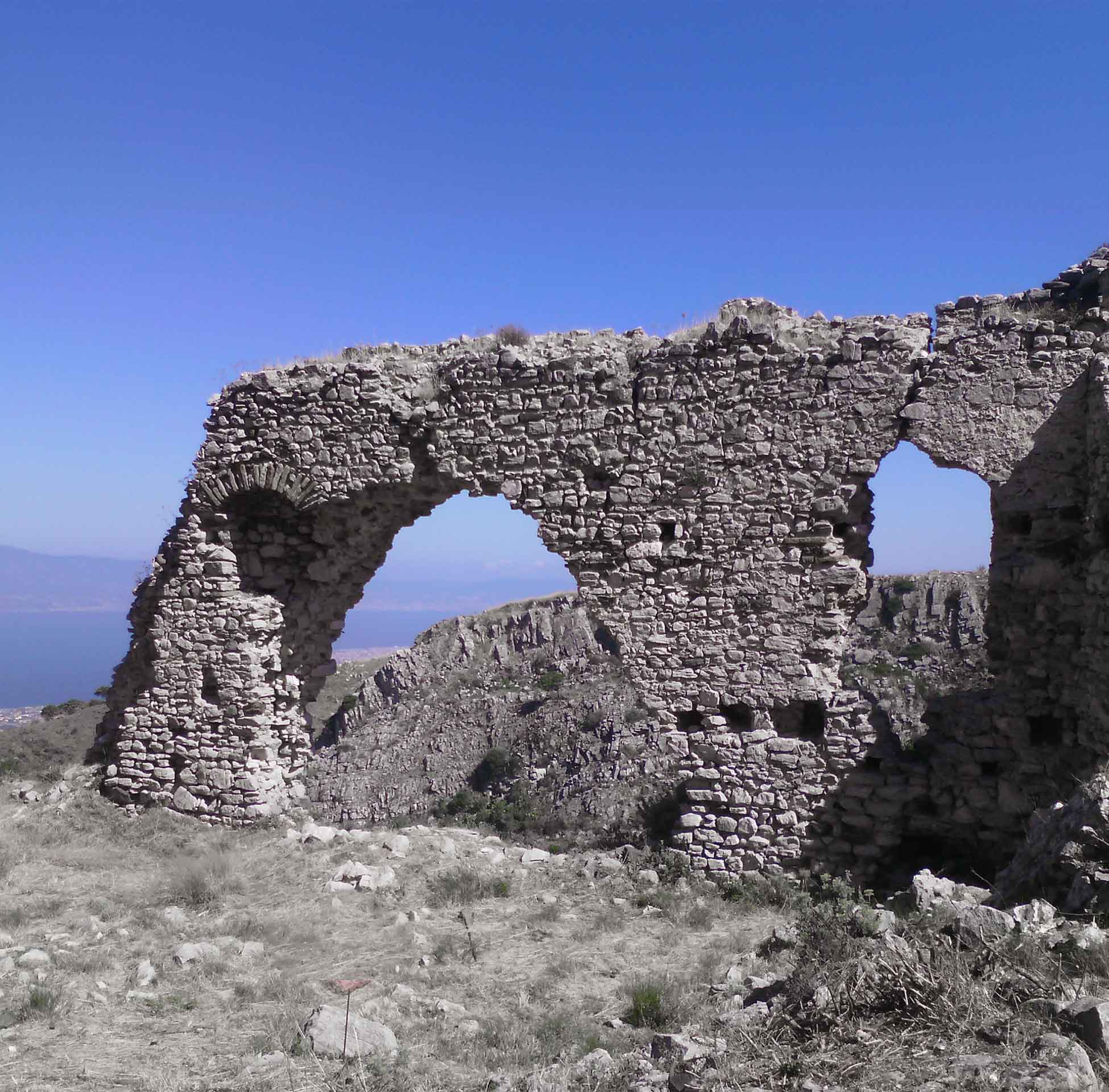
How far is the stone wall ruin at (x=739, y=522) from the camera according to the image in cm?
747

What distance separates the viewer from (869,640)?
974 inches

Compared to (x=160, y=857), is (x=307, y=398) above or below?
above

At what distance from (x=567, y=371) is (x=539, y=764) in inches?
921

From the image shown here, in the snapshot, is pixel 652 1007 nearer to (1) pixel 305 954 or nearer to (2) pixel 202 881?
(1) pixel 305 954

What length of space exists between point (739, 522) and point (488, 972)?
173 inches

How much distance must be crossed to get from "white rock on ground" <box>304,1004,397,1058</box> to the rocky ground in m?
0.02

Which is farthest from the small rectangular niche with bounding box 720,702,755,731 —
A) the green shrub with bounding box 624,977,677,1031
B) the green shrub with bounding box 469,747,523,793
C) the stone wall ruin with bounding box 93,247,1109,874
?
the green shrub with bounding box 469,747,523,793

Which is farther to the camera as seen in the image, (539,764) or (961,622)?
(539,764)

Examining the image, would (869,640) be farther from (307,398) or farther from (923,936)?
(923,936)

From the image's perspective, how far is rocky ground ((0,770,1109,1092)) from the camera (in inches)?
142

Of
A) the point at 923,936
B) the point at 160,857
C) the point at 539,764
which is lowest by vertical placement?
the point at 539,764

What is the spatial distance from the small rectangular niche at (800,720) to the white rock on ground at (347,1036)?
4522 millimetres

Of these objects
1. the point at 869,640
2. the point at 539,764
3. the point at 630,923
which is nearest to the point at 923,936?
the point at 630,923

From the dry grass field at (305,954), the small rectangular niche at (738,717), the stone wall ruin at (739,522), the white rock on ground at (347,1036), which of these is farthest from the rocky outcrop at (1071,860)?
the white rock on ground at (347,1036)
